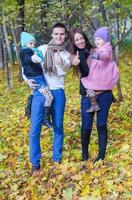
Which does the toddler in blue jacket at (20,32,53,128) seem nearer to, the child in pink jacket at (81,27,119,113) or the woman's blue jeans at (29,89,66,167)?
the woman's blue jeans at (29,89,66,167)

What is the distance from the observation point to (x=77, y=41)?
261 inches

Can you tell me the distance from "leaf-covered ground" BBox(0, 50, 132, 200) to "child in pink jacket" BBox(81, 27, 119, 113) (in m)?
1.05

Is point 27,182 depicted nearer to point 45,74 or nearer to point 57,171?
point 57,171

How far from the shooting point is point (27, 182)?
7.02m

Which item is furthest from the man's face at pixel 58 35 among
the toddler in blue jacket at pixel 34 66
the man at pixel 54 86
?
the toddler in blue jacket at pixel 34 66

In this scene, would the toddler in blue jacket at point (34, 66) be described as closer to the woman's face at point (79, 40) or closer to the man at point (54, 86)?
the man at point (54, 86)

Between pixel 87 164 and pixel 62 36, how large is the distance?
2173 mm

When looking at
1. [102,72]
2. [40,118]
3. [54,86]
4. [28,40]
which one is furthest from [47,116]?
[28,40]

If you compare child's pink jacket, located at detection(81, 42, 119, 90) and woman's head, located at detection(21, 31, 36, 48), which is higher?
woman's head, located at detection(21, 31, 36, 48)

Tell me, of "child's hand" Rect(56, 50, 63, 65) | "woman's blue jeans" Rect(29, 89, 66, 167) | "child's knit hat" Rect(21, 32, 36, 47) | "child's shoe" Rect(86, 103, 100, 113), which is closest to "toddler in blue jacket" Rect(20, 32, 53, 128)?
"child's knit hat" Rect(21, 32, 36, 47)

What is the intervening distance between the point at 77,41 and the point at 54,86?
2.67 ft

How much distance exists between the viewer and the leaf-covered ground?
6137 millimetres

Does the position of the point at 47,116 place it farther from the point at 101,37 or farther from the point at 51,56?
the point at 101,37

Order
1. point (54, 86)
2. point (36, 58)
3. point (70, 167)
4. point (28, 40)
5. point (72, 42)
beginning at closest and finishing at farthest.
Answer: point (36, 58) < point (28, 40) < point (72, 42) < point (54, 86) < point (70, 167)
